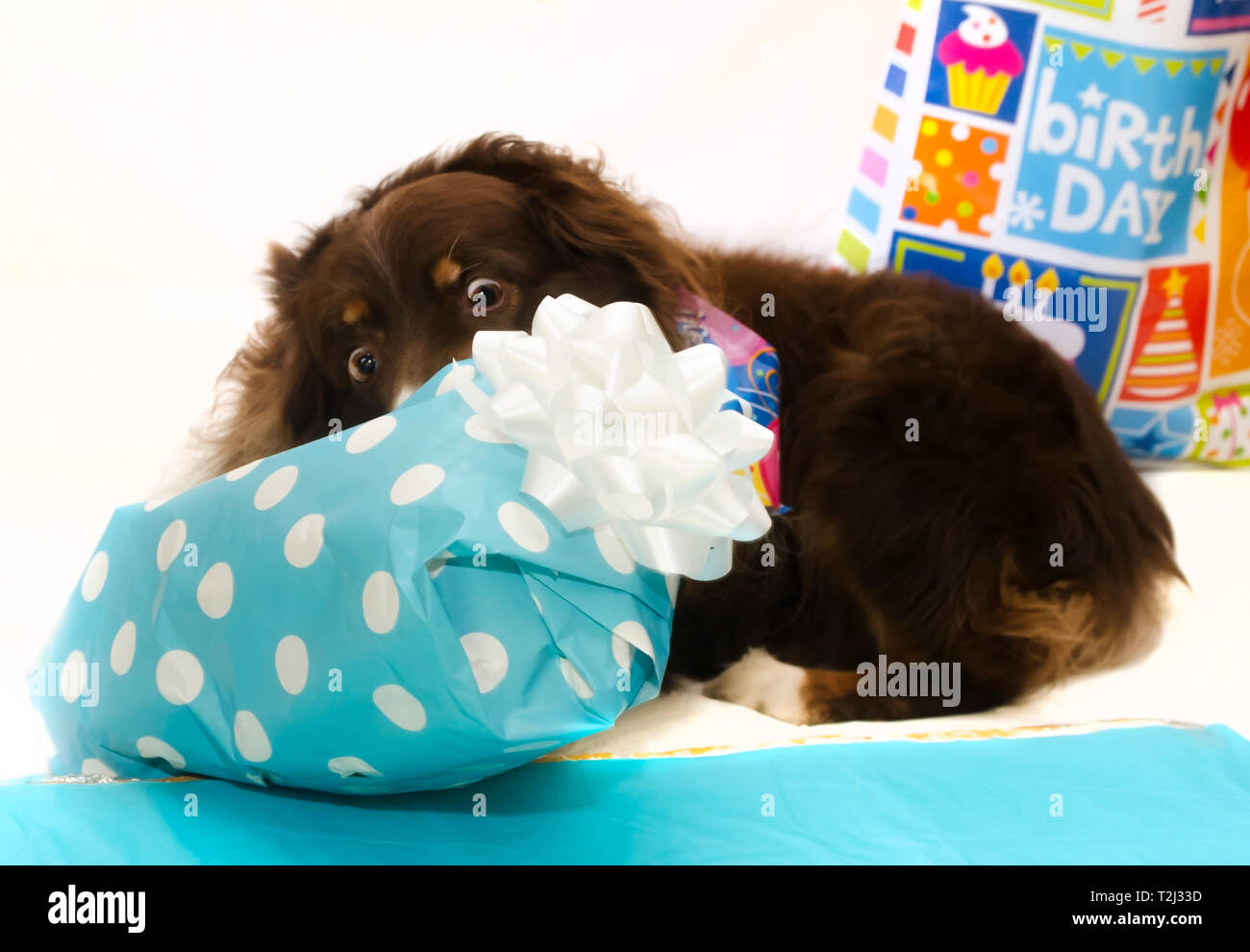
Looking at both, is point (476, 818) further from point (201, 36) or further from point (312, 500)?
point (201, 36)

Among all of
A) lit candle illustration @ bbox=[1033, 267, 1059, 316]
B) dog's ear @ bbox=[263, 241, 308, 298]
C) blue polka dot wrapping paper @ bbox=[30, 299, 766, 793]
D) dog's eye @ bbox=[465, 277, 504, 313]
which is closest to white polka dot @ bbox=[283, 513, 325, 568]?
blue polka dot wrapping paper @ bbox=[30, 299, 766, 793]

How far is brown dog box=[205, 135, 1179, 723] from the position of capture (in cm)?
194

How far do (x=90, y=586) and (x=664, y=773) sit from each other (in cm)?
81

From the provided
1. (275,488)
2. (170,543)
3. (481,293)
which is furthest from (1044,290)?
(170,543)

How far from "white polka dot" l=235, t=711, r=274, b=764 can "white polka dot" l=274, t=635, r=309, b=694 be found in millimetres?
66

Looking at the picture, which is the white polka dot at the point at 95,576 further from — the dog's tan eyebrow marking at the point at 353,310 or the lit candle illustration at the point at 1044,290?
the lit candle illustration at the point at 1044,290

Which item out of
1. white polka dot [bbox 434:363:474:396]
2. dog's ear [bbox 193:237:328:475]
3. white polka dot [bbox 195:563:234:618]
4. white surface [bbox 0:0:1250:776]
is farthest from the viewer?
white surface [bbox 0:0:1250:776]

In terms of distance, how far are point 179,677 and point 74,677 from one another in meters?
0.23

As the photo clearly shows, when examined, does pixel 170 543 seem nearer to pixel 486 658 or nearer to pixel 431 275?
pixel 486 658

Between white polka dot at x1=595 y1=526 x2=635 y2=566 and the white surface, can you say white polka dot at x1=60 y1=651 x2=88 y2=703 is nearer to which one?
white polka dot at x1=595 y1=526 x2=635 y2=566

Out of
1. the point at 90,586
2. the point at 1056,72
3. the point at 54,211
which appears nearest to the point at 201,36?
the point at 54,211

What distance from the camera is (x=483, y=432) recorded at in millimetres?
1351

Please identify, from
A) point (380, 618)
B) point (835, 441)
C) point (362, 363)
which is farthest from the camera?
point (835, 441)

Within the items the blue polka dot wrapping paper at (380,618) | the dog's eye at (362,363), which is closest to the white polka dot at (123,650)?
the blue polka dot wrapping paper at (380,618)
